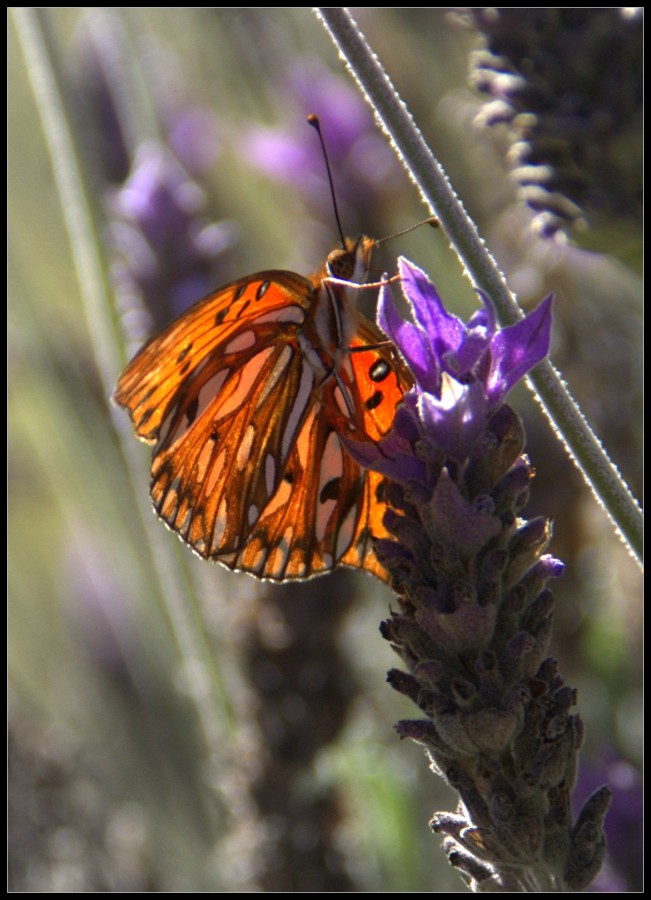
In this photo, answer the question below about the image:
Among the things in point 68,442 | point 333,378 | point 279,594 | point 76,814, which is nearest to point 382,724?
point 279,594

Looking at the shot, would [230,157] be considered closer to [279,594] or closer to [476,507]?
[279,594]

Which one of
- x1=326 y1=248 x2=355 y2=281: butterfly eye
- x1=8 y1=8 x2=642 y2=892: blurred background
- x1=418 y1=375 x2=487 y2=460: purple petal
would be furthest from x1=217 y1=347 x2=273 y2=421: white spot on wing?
x1=418 y1=375 x2=487 y2=460: purple petal

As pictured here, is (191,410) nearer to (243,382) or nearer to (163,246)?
(243,382)

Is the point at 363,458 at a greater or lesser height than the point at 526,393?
lesser

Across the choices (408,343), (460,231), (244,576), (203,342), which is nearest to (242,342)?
(203,342)

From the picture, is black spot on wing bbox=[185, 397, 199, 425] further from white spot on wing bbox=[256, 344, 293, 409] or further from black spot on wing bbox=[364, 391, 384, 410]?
black spot on wing bbox=[364, 391, 384, 410]

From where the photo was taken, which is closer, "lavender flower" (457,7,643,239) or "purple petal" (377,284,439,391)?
"purple petal" (377,284,439,391)
